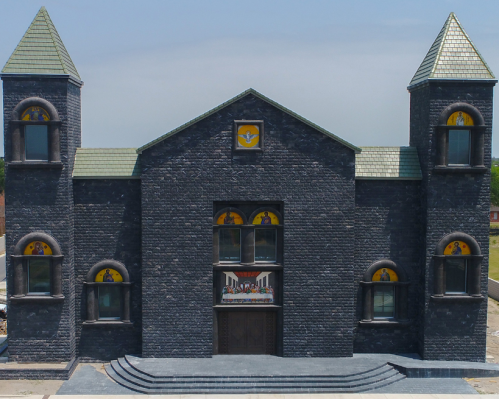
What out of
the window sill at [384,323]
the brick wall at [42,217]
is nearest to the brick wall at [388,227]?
the window sill at [384,323]

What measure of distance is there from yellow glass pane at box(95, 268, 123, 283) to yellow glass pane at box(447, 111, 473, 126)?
499 inches

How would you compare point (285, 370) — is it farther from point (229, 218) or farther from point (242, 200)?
point (242, 200)

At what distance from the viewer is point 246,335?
20.9 meters

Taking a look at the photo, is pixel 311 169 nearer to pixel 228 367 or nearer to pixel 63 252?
pixel 228 367

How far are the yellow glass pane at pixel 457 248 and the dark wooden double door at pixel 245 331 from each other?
649cm

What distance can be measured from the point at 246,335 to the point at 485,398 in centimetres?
800

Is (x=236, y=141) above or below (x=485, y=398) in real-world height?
above

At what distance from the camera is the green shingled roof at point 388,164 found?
20.7 metres

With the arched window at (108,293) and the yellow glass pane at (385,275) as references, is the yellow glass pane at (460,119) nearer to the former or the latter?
the yellow glass pane at (385,275)

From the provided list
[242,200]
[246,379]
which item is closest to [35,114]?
[242,200]

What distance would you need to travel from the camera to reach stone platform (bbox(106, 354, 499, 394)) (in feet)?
61.4

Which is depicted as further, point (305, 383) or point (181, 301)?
point (181, 301)

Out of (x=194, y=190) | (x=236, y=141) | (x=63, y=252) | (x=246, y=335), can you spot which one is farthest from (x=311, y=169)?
(x=63, y=252)

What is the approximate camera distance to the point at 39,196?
20.0m
